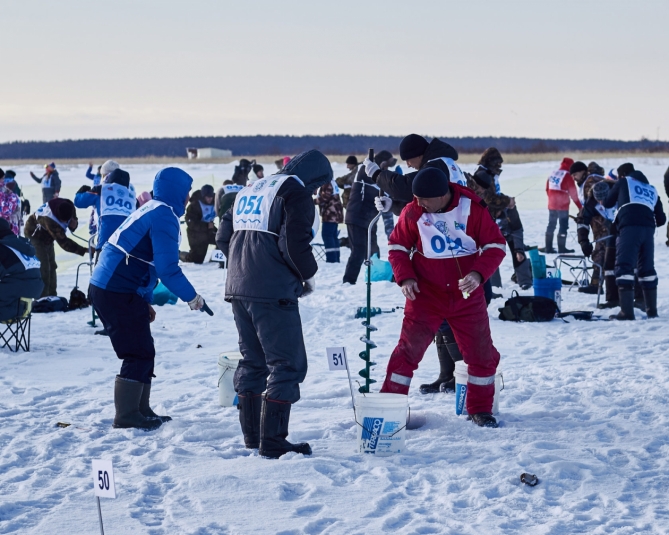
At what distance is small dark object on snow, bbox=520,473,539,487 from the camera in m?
4.36

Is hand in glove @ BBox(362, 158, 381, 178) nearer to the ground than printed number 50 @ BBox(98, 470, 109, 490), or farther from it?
farther from it

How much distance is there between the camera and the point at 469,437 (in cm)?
519

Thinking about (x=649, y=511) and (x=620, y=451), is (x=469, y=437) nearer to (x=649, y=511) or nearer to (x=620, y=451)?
(x=620, y=451)

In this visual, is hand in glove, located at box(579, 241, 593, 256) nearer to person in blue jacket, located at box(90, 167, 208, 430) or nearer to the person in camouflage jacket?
the person in camouflage jacket

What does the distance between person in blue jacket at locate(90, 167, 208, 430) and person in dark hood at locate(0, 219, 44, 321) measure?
9.11ft

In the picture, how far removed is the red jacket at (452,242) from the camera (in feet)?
17.3

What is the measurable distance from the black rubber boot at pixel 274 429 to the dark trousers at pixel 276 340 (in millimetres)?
52

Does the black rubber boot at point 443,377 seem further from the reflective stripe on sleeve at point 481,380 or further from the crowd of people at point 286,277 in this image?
the reflective stripe on sleeve at point 481,380

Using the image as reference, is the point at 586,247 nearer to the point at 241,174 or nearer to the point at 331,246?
the point at 331,246

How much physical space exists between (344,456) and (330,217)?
9.68 meters

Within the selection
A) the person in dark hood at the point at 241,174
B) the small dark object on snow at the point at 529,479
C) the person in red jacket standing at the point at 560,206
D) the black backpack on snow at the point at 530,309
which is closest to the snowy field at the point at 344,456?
the small dark object on snow at the point at 529,479

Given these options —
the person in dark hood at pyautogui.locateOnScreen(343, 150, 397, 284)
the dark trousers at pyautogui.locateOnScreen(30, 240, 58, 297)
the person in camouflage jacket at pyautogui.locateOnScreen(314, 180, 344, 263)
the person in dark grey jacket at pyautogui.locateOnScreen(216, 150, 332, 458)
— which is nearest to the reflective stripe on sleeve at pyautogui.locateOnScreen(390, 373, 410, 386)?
the person in dark grey jacket at pyautogui.locateOnScreen(216, 150, 332, 458)

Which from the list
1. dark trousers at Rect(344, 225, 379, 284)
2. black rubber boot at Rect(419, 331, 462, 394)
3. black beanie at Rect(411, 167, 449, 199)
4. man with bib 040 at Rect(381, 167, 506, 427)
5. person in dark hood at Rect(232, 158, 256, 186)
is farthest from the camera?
person in dark hood at Rect(232, 158, 256, 186)

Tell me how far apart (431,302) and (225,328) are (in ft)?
15.4
